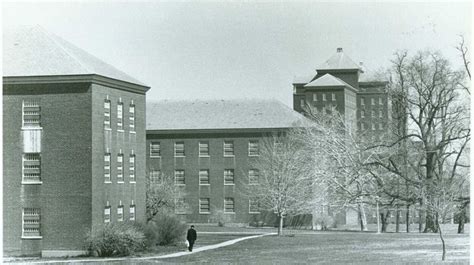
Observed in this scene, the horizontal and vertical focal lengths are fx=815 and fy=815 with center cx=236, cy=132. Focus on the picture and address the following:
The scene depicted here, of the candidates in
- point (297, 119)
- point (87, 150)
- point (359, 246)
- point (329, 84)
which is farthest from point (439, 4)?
point (329, 84)

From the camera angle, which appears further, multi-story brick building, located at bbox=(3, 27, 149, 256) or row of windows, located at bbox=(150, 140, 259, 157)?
row of windows, located at bbox=(150, 140, 259, 157)

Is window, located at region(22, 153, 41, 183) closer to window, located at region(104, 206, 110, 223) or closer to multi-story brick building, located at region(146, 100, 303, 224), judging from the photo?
window, located at region(104, 206, 110, 223)

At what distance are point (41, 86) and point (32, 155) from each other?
3796 mm

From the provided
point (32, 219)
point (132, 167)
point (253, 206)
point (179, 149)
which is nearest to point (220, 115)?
point (179, 149)

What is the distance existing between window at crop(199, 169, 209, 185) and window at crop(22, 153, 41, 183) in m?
36.7

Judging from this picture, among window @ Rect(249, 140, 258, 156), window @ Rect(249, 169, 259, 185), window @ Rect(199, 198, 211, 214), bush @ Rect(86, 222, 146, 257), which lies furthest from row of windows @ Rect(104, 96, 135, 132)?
window @ Rect(199, 198, 211, 214)

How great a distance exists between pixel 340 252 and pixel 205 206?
40538mm

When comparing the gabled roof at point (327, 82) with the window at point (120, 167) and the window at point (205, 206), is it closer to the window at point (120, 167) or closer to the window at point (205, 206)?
the window at point (205, 206)

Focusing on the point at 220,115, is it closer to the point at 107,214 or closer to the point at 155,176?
the point at 155,176

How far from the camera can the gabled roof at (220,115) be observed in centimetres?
7906

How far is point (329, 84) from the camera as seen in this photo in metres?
100

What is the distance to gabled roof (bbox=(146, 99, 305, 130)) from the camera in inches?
3113

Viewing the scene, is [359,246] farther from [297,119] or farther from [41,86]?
[297,119]

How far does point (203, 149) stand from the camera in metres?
80.2
